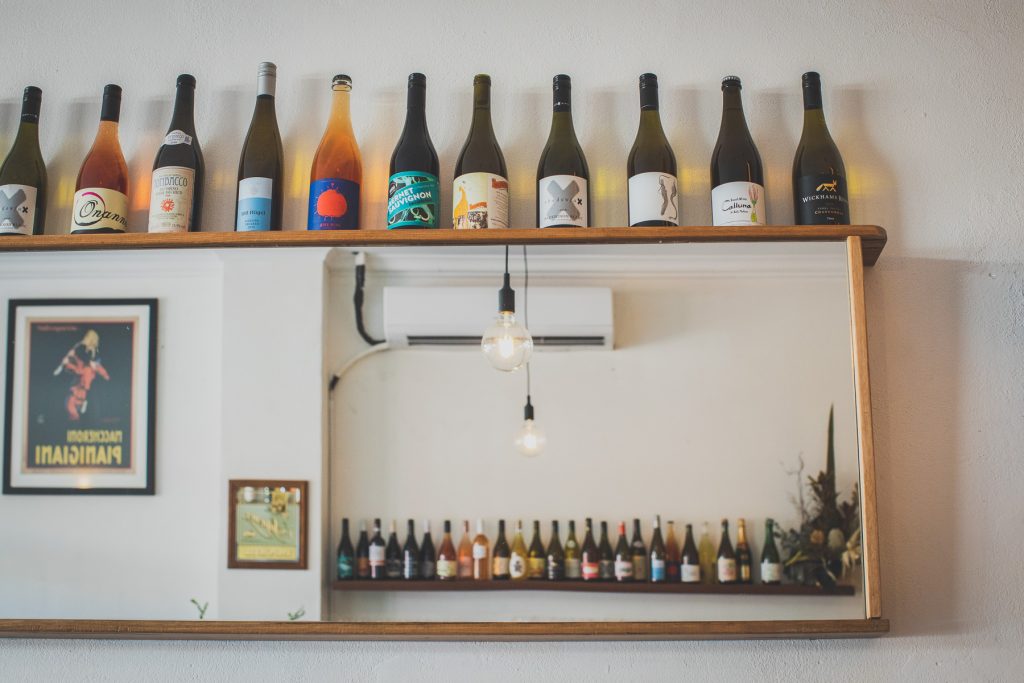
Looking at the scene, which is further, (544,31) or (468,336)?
(544,31)

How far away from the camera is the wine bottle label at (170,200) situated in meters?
1.32

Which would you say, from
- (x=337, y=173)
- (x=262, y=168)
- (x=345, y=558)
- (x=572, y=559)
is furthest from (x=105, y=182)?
(x=572, y=559)

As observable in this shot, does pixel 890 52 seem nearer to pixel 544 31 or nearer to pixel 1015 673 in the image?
pixel 544 31

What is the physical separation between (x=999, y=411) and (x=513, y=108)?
0.92 metres

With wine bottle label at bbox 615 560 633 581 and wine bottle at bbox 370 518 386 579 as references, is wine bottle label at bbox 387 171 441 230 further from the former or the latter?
wine bottle label at bbox 615 560 633 581

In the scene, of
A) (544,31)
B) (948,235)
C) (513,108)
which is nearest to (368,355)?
(513,108)

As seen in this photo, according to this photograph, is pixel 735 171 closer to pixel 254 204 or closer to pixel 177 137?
pixel 254 204

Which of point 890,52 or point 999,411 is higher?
point 890,52

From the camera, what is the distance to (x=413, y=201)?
1.30 meters

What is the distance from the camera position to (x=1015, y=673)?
1247 mm

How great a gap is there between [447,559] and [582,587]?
0.21 m

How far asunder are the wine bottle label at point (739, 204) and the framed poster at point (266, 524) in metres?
0.77

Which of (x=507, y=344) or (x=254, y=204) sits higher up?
(x=254, y=204)

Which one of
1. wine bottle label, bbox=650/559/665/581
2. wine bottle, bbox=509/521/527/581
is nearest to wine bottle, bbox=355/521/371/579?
wine bottle, bbox=509/521/527/581
